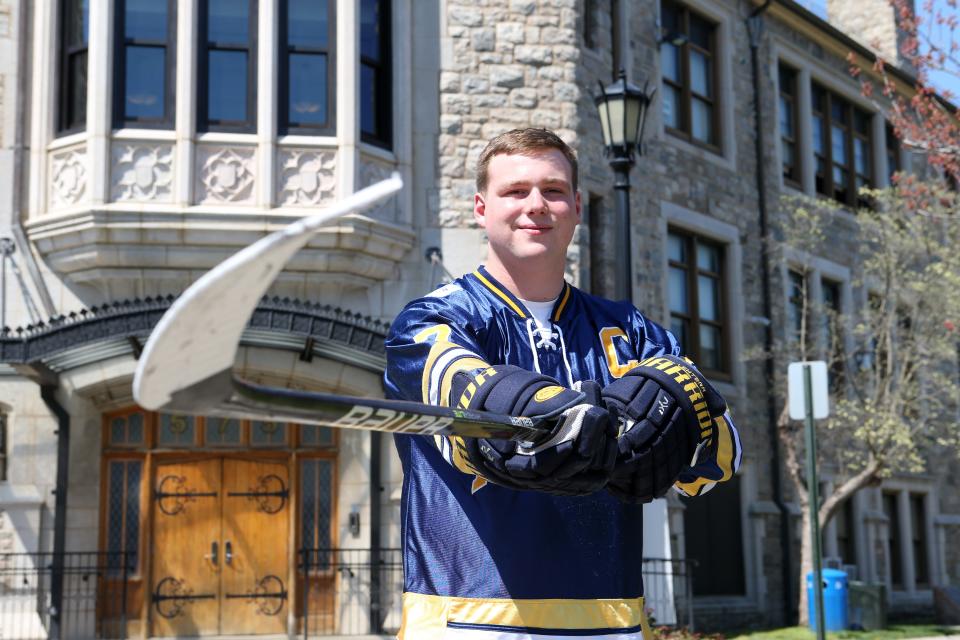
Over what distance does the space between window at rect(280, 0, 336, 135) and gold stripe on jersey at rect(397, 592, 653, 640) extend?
38.4 feet

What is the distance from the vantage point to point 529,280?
3.05 meters

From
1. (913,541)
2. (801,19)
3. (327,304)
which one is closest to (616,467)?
(327,304)

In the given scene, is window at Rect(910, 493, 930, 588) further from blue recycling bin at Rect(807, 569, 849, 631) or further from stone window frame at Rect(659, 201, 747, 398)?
blue recycling bin at Rect(807, 569, 849, 631)

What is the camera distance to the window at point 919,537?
2395cm

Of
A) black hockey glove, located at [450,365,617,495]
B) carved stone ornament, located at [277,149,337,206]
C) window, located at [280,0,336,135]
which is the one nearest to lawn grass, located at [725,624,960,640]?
carved stone ornament, located at [277,149,337,206]

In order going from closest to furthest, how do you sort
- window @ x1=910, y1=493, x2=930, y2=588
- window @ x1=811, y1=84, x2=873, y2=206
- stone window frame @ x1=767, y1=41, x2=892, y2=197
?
1. stone window frame @ x1=767, y1=41, x2=892, y2=197
2. window @ x1=811, y1=84, x2=873, y2=206
3. window @ x1=910, y1=493, x2=930, y2=588

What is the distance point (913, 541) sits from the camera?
23.9m

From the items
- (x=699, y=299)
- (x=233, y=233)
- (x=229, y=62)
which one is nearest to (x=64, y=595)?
(x=233, y=233)

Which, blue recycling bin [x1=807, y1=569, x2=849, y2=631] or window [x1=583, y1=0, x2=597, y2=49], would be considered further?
blue recycling bin [x1=807, y1=569, x2=849, y2=631]

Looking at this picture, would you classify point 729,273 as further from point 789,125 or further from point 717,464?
point 717,464

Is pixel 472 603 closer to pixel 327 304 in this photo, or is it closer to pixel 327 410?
pixel 327 410

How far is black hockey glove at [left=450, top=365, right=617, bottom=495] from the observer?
7.61 ft

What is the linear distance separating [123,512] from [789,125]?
13.3m

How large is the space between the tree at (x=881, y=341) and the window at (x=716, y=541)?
94 cm
